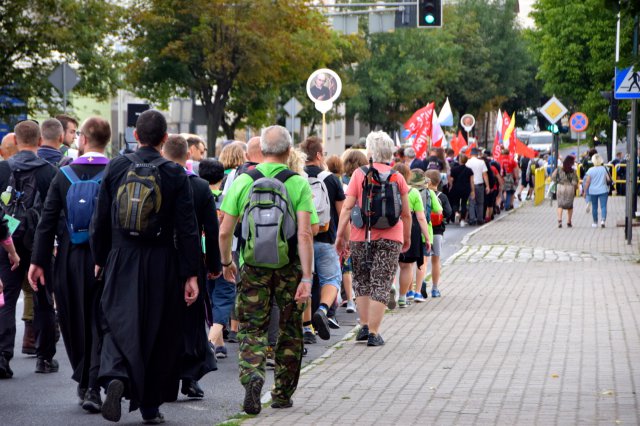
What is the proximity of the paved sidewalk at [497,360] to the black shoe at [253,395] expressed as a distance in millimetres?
81

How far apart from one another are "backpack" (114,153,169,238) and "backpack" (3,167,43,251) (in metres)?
2.65

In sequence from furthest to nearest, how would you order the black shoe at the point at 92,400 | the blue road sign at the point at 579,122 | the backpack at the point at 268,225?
the blue road sign at the point at 579,122
the black shoe at the point at 92,400
the backpack at the point at 268,225

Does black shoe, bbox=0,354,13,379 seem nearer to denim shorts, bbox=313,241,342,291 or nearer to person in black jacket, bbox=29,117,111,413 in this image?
person in black jacket, bbox=29,117,111,413

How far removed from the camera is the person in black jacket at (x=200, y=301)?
24.8ft

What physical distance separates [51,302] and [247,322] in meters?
2.31

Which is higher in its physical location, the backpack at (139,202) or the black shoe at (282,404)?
the backpack at (139,202)

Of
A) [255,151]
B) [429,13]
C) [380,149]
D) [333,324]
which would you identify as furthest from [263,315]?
[429,13]

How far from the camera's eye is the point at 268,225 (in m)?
7.68

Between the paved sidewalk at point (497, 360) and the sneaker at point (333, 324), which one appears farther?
the sneaker at point (333, 324)

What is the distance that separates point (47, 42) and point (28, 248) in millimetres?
28988

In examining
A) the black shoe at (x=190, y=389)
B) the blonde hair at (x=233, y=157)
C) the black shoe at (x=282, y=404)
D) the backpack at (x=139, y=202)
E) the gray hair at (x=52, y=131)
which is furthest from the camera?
the blonde hair at (x=233, y=157)

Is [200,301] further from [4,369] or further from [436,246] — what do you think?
[436,246]

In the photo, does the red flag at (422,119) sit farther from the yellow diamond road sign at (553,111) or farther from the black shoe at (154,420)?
the black shoe at (154,420)

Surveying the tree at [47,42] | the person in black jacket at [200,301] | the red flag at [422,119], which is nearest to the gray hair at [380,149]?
the person in black jacket at [200,301]
